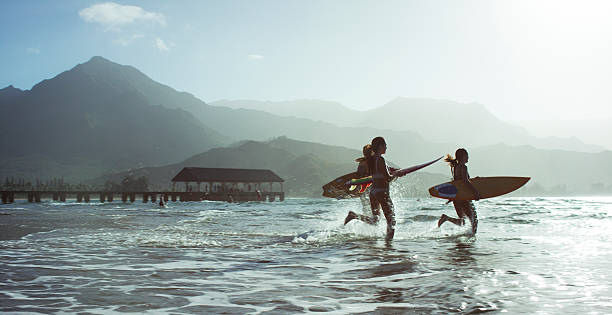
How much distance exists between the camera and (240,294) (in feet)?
16.5

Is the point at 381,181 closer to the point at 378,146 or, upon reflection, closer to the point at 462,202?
the point at 378,146

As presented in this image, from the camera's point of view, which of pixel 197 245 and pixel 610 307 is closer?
pixel 610 307

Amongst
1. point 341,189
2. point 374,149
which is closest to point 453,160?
point 374,149

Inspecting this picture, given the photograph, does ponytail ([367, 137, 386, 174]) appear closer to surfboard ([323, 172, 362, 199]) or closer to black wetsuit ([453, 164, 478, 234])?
surfboard ([323, 172, 362, 199])

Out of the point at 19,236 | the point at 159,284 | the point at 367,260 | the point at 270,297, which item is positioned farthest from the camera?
the point at 19,236

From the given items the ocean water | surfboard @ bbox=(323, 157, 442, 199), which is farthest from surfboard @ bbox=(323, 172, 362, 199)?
the ocean water

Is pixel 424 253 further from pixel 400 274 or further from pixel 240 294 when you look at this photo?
pixel 240 294

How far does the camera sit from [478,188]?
12.9 m

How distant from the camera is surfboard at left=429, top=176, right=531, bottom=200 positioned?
446 inches

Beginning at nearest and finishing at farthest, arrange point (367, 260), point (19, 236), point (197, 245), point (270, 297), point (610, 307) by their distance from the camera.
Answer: point (610, 307) → point (270, 297) → point (367, 260) → point (197, 245) → point (19, 236)

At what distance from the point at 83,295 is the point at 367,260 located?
4172 millimetres

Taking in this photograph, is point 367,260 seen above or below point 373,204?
below

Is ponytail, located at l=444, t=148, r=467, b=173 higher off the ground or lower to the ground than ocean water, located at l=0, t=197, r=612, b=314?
higher

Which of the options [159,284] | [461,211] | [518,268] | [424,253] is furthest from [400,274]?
[461,211]
